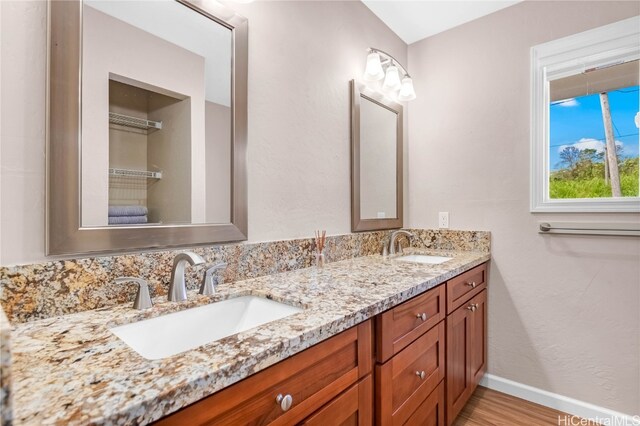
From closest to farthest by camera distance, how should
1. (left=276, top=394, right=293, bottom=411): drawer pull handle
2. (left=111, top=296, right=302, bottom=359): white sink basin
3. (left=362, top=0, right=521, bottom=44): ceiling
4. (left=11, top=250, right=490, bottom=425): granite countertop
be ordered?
(left=11, top=250, right=490, bottom=425): granite countertop
(left=276, top=394, right=293, bottom=411): drawer pull handle
(left=111, top=296, right=302, bottom=359): white sink basin
(left=362, top=0, right=521, bottom=44): ceiling

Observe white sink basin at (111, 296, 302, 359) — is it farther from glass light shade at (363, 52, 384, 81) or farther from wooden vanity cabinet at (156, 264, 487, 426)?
glass light shade at (363, 52, 384, 81)

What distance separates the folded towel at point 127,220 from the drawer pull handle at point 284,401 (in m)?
0.66

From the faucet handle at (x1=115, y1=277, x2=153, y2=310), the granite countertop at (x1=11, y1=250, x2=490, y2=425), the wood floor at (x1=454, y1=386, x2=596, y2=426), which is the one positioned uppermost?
the faucet handle at (x1=115, y1=277, x2=153, y2=310)

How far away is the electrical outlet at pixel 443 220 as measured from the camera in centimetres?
221

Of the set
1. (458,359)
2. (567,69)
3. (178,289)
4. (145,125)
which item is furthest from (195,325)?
(567,69)

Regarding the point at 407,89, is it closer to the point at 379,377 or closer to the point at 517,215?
the point at 517,215

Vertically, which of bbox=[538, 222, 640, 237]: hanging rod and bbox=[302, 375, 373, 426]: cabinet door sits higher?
bbox=[538, 222, 640, 237]: hanging rod

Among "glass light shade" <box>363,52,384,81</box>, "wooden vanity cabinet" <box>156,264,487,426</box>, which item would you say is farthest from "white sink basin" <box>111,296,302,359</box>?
"glass light shade" <box>363,52,384,81</box>

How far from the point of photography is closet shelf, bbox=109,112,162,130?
0.92 meters

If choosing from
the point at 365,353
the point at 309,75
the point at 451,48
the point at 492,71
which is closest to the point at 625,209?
the point at 492,71

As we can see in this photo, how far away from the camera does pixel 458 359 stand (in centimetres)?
157

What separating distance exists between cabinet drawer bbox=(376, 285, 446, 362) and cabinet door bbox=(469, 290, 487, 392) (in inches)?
20.8

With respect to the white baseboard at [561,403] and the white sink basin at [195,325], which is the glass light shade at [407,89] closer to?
the white sink basin at [195,325]

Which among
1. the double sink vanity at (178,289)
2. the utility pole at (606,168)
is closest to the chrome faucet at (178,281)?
the double sink vanity at (178,289)
